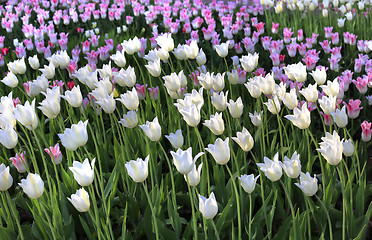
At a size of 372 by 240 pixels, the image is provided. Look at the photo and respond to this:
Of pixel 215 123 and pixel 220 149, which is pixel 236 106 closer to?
pixel 215 123

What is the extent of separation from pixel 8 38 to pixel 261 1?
342cm

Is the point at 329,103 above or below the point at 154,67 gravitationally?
below

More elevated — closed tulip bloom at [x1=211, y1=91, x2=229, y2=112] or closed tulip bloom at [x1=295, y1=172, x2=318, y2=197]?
closed tulip bloom at [x1=211, y1=91, x2=229, y2=112]

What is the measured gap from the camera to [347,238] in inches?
68.2

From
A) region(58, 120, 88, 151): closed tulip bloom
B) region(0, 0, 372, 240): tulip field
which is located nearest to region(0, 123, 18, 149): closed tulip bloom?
region(0, 0, 372, 240): tulip field

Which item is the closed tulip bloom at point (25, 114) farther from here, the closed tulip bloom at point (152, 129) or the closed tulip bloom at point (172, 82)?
the closed tulip bloom at point (172, 82)

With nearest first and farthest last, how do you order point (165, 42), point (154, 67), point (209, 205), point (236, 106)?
point (209, 205) → point (236, 106) → point (154, 67) → point (165, 42)

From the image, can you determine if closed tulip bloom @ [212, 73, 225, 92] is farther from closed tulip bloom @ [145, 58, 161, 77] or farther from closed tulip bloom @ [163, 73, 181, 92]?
closed tulip bloom @ [145, 58, 161, 77]

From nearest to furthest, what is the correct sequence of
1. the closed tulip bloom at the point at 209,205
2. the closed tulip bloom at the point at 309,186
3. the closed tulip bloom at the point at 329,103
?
the closed tulip bloom at the point at 209,205, the closed tulip bloom at the point at 309,186, the closed tulip bloom at the point at 329,103

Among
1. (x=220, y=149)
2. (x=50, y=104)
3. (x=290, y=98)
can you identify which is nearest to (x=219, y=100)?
(x=290, y=98)

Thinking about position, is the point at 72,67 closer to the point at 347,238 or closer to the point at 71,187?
the point at 71,187

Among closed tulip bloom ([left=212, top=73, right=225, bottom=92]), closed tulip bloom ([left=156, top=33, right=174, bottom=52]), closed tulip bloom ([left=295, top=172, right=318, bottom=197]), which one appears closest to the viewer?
closed tulip bloom ([left=295, top=172, right=318, bottom=197])

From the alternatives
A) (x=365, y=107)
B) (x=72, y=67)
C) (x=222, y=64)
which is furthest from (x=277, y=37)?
(x=72, y=67)

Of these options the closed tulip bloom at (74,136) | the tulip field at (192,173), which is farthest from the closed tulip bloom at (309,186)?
the closed tulip bloom at (74,136)
